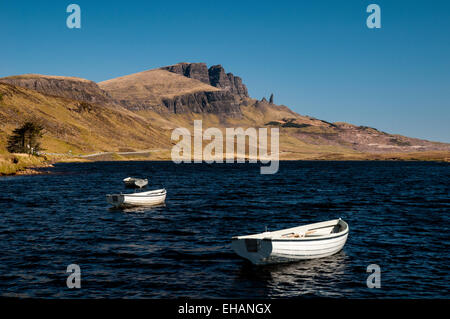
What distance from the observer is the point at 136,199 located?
50094mm

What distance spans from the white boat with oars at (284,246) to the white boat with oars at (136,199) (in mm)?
26975

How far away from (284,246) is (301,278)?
2232 millimetres

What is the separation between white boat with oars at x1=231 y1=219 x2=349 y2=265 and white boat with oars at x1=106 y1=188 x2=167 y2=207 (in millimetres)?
26975

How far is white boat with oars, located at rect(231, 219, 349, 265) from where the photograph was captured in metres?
23.3

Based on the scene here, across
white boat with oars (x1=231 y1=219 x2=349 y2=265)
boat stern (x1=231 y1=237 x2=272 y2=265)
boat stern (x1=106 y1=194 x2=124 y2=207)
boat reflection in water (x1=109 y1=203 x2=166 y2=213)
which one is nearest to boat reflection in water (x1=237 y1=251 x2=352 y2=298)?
white boat with oars (x1=231 y1=219 x2=349 y2=265)

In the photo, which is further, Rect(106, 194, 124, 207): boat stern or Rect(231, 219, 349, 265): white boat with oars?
Rect(106, 194, 124, 207): boat stern

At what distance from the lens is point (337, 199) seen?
62688 mm

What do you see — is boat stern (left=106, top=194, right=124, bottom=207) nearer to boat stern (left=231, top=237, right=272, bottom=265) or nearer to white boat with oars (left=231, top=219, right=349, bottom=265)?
white boat with oars (left=231, top=219, right=349, bottom=265)

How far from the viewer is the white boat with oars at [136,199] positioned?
47.8 meters

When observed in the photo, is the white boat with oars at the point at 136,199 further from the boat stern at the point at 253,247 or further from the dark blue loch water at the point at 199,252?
the boat stern at the point at 253,247
